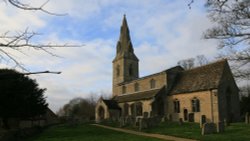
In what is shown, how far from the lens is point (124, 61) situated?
2758 inches

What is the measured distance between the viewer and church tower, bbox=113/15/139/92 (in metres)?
69.7

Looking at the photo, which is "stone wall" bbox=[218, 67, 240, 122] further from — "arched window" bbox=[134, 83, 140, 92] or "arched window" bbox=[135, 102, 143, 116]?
"arched window" bbox=[134, 83, 140, 92]

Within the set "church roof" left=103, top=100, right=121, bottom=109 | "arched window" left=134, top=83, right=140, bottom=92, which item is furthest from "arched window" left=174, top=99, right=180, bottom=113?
"church roof" left=103, top=100, right=121, bottom=109

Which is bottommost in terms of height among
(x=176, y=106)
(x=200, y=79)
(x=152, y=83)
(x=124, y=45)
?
(x=176, y=106)

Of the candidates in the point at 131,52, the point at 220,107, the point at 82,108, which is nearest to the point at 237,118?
the point at 220,107

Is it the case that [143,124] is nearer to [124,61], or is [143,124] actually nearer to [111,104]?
[111,104]

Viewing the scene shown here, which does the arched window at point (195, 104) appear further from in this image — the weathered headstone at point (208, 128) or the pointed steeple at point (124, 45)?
the pointed steeple at point (124, 45)

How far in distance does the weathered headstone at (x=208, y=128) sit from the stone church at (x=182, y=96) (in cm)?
804

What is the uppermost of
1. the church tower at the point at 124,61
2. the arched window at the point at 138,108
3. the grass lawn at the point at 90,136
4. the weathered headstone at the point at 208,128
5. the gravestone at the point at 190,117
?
the church tower at the point at 124,61

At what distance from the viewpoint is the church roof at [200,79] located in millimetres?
40756

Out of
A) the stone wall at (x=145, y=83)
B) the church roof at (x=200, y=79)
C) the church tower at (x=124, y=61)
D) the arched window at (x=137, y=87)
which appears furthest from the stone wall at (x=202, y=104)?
the church tower at (x=124, y=61)

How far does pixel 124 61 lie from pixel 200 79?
1135 inches

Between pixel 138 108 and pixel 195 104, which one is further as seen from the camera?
pixel 138 108

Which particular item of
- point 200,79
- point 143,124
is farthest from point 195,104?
point 143,124
